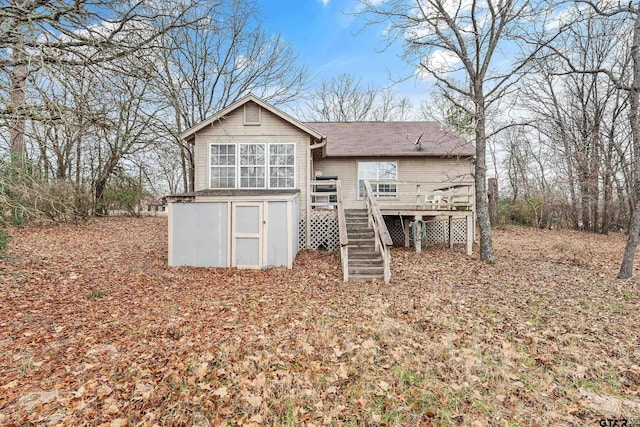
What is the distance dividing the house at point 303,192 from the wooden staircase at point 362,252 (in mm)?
29

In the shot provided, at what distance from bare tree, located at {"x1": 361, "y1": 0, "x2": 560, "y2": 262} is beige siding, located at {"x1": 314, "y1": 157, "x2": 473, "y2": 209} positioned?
14.3 feet

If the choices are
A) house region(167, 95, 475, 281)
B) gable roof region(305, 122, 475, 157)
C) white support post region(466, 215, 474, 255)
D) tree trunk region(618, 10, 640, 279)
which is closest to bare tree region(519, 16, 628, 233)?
gable roof region(305, 122, 475, 157)

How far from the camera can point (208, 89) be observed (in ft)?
66.1

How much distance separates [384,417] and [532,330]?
3204mm

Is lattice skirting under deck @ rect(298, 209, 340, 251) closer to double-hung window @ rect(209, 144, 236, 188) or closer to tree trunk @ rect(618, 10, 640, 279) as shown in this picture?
double-hung window @ rect(209, 144, 236, 188)

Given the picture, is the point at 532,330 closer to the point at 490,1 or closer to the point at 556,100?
the point at 490,1

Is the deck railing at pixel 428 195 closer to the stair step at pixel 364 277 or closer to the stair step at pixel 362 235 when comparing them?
the stair step at pixel 362 235

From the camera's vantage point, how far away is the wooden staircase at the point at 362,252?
26.3ft

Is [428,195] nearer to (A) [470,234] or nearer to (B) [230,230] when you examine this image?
(A) [470,234]

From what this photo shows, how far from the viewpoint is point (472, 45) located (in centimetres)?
965

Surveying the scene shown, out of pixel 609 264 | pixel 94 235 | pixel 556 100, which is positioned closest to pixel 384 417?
pixel 609 264

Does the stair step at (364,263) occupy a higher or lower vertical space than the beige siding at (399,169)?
lower

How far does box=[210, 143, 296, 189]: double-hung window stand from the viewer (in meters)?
11.0

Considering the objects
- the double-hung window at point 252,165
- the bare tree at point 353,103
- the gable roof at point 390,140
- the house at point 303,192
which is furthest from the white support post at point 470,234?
the bare tree at point 353,103
